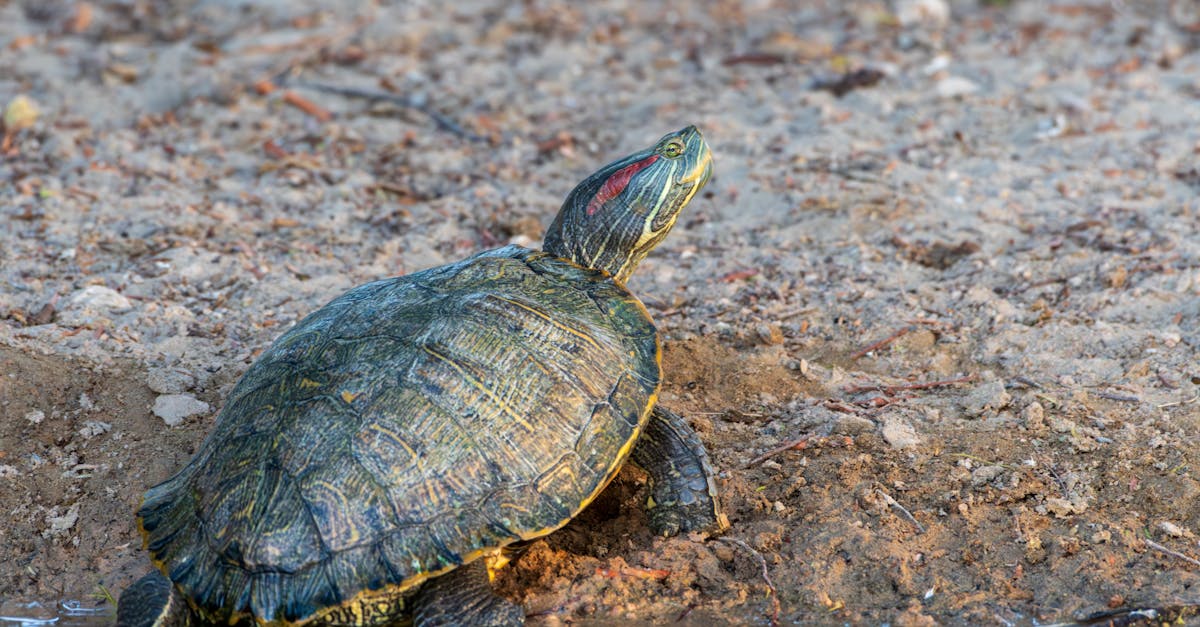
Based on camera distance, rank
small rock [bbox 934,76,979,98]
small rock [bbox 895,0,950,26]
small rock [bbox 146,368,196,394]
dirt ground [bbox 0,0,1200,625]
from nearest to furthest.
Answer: dirt ground [bbox 0,0,1200,625] < small rock [bbox 146,368,196,394] < small rock [bbox 934,76,979,98] < small rock [bbox 895,0,950,26]

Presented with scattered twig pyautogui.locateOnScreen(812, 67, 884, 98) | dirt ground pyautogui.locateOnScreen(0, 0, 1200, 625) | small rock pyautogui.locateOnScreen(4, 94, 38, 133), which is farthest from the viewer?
scattered twig pyautogui.locateOnScreen(812, 67, 884, 98)

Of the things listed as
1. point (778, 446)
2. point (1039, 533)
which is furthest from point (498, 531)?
point (1039, 533)

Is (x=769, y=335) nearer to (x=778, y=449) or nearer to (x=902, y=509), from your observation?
(x=778, y=449)

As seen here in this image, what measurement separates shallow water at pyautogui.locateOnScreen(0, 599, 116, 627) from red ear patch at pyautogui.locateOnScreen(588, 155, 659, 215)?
8.57 feet

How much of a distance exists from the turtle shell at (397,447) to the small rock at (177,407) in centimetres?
97

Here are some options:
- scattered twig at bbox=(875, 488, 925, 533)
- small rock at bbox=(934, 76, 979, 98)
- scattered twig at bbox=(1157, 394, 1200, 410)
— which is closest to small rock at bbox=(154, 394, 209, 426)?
scattered twig at bbox=(875, 488, 925, 533)

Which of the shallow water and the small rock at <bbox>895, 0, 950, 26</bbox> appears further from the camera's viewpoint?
the small rock at <bbox>895, 0, 950, 26</bbox>

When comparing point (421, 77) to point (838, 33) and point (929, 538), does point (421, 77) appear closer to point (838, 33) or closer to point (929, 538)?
point (838, 33)

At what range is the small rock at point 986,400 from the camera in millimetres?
4836

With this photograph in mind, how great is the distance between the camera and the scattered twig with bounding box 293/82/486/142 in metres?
7.92

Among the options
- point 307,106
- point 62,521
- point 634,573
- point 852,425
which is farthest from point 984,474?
point 307,106

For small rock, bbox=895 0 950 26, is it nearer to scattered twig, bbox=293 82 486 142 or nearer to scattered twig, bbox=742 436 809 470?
scattered twig, bbox=293 82 486 142

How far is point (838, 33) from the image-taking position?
9.19 meters

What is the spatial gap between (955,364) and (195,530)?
353 centimetres
